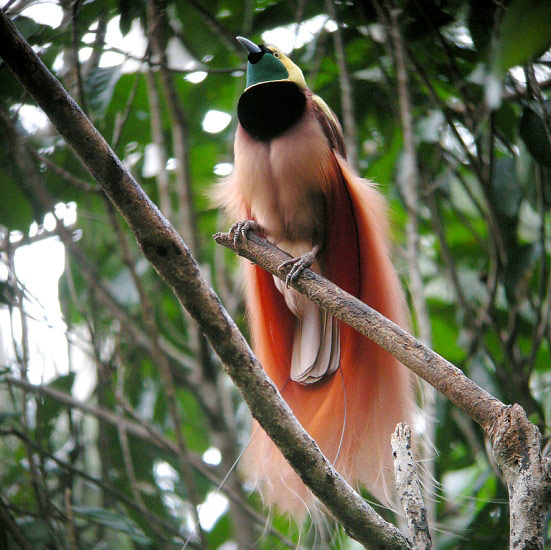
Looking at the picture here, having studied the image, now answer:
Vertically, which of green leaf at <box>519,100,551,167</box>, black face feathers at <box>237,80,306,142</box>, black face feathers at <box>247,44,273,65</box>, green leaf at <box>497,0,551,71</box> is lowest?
green leaf at <box>519,100,551,167</box>

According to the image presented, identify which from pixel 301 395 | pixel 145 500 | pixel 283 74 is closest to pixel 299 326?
pixel 301 395

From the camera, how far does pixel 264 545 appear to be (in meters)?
2.44

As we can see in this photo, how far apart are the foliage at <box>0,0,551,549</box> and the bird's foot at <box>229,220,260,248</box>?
0.39 metres

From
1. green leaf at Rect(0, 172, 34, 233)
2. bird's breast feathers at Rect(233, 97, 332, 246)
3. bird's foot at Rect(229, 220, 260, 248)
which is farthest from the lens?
green leaf at Rect(0, 172, 34, 233)

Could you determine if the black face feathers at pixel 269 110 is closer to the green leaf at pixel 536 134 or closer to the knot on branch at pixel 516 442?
the green leaf at pixel 536 134

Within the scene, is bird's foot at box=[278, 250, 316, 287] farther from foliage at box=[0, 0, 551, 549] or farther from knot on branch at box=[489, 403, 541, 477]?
knot on branch at box=[489, 403, 541, 477]

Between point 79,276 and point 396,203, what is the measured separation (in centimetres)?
157

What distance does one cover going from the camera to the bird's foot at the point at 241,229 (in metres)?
1.70

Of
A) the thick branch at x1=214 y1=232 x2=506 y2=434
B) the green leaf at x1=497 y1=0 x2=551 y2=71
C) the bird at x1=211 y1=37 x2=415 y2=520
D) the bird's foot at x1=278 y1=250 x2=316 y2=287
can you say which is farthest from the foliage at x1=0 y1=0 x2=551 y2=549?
the green leaf at x1=497 y1=0 x2=551 y2=71

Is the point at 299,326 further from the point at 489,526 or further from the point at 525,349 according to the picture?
the point at 525,349

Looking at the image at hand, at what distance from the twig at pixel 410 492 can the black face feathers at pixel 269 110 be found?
3.52 feet

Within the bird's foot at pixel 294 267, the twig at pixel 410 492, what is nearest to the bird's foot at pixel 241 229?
the bird's foot at pixel 294 267

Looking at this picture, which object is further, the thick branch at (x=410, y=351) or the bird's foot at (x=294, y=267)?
the bird's foot at (x=294, y=267)

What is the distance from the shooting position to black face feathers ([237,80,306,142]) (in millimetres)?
1949
